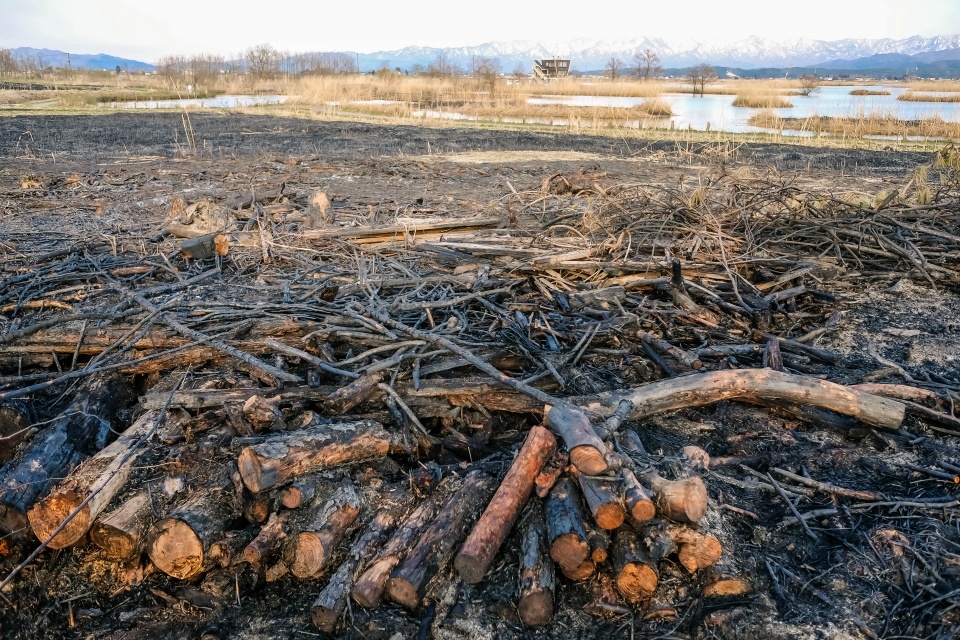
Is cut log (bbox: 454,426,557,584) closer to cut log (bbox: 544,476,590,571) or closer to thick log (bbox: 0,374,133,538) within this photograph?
cut log (bbox: 544,476,590,571)

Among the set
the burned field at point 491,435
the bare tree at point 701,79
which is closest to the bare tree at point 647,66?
the bare tree at point 701,79

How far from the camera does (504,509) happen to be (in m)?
2.30

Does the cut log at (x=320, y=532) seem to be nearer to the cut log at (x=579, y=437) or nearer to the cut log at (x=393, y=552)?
the cut log at (x=393, y=552)

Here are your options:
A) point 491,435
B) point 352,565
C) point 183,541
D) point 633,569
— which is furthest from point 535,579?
point 183,541

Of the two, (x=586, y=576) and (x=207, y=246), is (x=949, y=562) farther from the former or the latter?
(x=207, y=246)

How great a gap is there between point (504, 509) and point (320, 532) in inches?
29.1

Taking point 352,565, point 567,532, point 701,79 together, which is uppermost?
point 701,79

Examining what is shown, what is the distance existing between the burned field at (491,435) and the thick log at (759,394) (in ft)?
0.05

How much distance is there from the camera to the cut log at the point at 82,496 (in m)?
2.36

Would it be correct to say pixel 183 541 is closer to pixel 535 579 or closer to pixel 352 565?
pixel 352 565

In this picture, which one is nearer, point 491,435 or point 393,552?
point 393,552

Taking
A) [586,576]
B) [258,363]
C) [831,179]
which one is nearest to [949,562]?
[586,576]

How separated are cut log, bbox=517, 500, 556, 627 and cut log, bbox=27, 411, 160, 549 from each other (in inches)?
67.8

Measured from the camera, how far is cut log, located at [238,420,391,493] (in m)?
2.44
